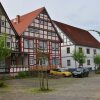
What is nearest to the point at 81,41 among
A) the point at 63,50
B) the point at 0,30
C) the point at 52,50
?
the point at 63,50

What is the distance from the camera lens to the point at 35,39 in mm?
51188

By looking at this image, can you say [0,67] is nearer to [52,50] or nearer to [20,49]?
[20,49]

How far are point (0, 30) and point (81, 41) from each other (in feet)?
83.4

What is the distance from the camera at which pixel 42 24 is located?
172 feet

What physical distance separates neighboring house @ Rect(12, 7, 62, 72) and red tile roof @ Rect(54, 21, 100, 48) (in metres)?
7.17

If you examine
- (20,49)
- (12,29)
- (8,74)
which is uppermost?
(12,29)

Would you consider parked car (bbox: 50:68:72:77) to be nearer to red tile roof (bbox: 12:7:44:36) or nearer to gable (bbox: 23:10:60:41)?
gable (bbox: 23:10:60:41)

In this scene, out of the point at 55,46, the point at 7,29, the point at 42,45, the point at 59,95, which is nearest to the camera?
the point at 59,95

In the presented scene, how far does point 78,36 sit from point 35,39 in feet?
59.5

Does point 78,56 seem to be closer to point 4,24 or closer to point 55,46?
point 55,46

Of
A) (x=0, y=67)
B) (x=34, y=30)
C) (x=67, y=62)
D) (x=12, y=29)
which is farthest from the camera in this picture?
(x=67, y=62)

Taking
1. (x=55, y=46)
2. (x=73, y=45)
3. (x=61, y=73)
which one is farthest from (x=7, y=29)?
(x=73, y=45)

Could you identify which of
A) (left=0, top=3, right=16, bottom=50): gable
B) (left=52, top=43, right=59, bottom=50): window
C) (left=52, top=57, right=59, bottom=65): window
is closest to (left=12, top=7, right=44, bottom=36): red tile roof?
(left=0, top=3, right=16, bottom=50): gable

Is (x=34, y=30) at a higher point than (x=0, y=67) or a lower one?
higher
